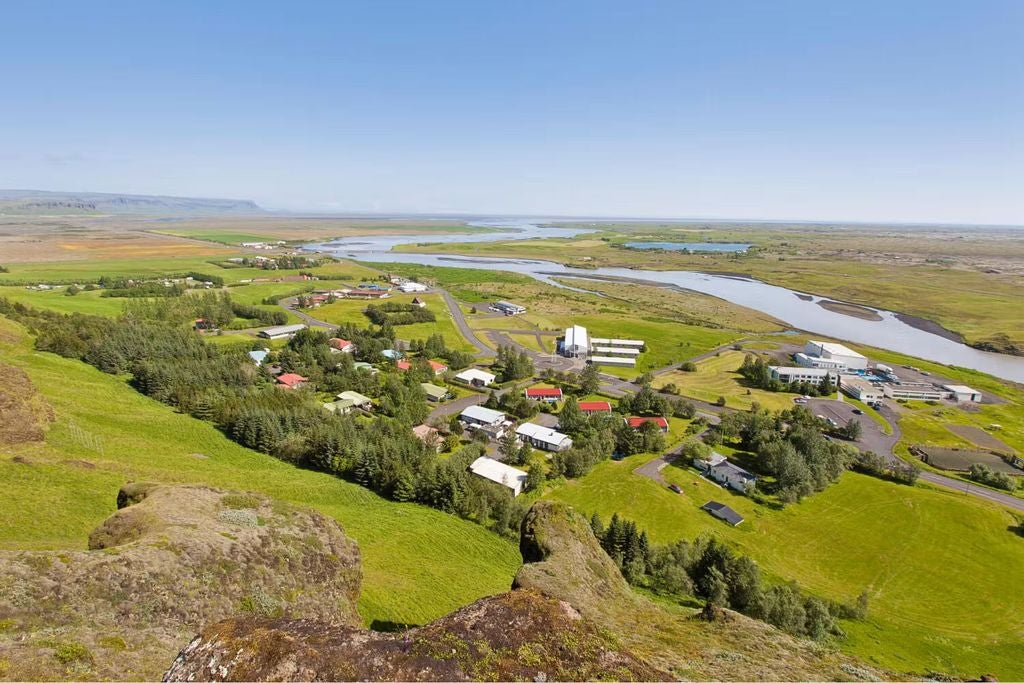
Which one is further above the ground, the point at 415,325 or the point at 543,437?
the point at 415,325

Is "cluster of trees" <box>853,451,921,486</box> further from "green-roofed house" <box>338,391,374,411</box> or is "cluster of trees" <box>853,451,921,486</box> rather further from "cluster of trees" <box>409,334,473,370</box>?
"green-roofed house" <box>338,391,374,411</box>

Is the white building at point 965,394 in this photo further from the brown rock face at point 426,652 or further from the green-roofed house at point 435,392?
the brown rock face at point 426,652

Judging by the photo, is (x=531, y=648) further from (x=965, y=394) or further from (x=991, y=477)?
(x=965, y=394)

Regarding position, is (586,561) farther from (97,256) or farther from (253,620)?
(97,256)

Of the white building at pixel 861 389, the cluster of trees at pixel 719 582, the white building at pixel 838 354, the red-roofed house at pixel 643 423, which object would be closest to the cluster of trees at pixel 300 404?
the cluster of trees at pixel 719 582

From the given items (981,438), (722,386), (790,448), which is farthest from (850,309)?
(790,448)

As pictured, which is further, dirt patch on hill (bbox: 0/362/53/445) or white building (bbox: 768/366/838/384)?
white building (bbox: 768/366/838/384)

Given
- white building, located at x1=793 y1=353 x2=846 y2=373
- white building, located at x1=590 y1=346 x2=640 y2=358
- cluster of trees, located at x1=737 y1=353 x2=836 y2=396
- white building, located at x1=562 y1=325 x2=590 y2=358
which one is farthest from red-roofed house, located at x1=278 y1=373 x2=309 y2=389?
white building, located at x1=793 y1=353 x2=846 y2=373
